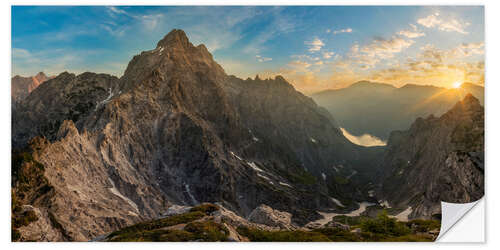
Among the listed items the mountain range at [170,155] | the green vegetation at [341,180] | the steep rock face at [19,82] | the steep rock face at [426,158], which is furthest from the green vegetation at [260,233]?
the green vegetation at [341,180]

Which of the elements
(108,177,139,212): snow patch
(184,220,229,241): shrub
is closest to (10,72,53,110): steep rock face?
(184,220,229,241): shrub

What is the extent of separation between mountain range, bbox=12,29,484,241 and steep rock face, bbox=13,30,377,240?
285 millimetres

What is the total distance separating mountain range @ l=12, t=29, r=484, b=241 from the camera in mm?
31484

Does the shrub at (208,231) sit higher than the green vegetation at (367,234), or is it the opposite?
the shrub at (208,231)

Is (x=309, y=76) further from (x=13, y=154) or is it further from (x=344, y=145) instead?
(x=344, y=145)

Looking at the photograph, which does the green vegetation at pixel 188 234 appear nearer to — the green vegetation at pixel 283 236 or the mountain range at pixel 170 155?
the green vegetation at pixel 283 236

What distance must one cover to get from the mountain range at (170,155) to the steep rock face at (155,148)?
0.93 feet

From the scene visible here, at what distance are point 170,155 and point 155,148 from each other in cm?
374

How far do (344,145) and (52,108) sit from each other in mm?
149926

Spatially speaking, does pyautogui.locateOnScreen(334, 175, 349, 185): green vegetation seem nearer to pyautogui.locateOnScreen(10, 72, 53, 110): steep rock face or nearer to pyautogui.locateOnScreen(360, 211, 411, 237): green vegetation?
pyautogui.locateOnScreen(10, 72, 53, 110): steep rock face

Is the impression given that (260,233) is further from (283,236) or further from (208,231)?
(208,231)

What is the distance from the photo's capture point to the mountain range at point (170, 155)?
31.5 metres

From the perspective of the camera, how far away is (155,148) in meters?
70.2

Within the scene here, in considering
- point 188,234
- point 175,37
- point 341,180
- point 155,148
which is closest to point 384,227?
point 188,234
